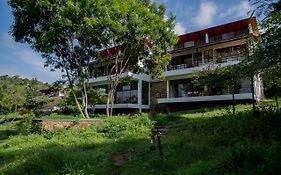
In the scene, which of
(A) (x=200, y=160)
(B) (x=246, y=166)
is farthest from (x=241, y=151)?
(A) (x=200, y=160)

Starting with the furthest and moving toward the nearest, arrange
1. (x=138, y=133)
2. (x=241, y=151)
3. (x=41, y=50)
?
(x=41, y=50)
(x=138, y=133)
(x=241, y=151)

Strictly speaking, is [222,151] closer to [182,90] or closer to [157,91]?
[182,90]

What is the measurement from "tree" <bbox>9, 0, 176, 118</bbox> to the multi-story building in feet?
12.7

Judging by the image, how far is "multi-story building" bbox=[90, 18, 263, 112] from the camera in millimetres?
26469

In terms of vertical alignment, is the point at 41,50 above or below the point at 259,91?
above

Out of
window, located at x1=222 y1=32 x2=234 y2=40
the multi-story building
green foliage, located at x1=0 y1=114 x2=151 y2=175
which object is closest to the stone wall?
the multi-story building

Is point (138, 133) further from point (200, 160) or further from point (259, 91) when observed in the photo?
point (259, 91)

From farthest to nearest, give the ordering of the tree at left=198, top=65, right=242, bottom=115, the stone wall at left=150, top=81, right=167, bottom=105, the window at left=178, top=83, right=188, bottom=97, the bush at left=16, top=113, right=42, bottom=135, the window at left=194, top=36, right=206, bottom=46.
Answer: the window at left=194, top=36, right=206, bottom=46, the stone wall at left=150, top=81, right=167, bottom=105, the window at left=178, top=83, right=188, bottom=97, the bush at left=16, top=113, right=42, bottom=135, the tree at left=198, top=65, right=242, bottom=115

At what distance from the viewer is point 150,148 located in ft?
38.1

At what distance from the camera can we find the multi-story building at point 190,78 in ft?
86.8

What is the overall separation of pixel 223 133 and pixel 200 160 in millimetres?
3810

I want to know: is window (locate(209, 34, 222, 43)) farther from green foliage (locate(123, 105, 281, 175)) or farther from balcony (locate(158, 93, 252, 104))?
green foliage (locate(123, 105, 281, 175))

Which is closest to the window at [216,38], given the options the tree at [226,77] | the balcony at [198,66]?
the balcony at [198,66]

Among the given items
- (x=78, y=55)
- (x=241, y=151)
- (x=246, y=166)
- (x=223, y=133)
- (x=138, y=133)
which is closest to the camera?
(x=246, y=166)
